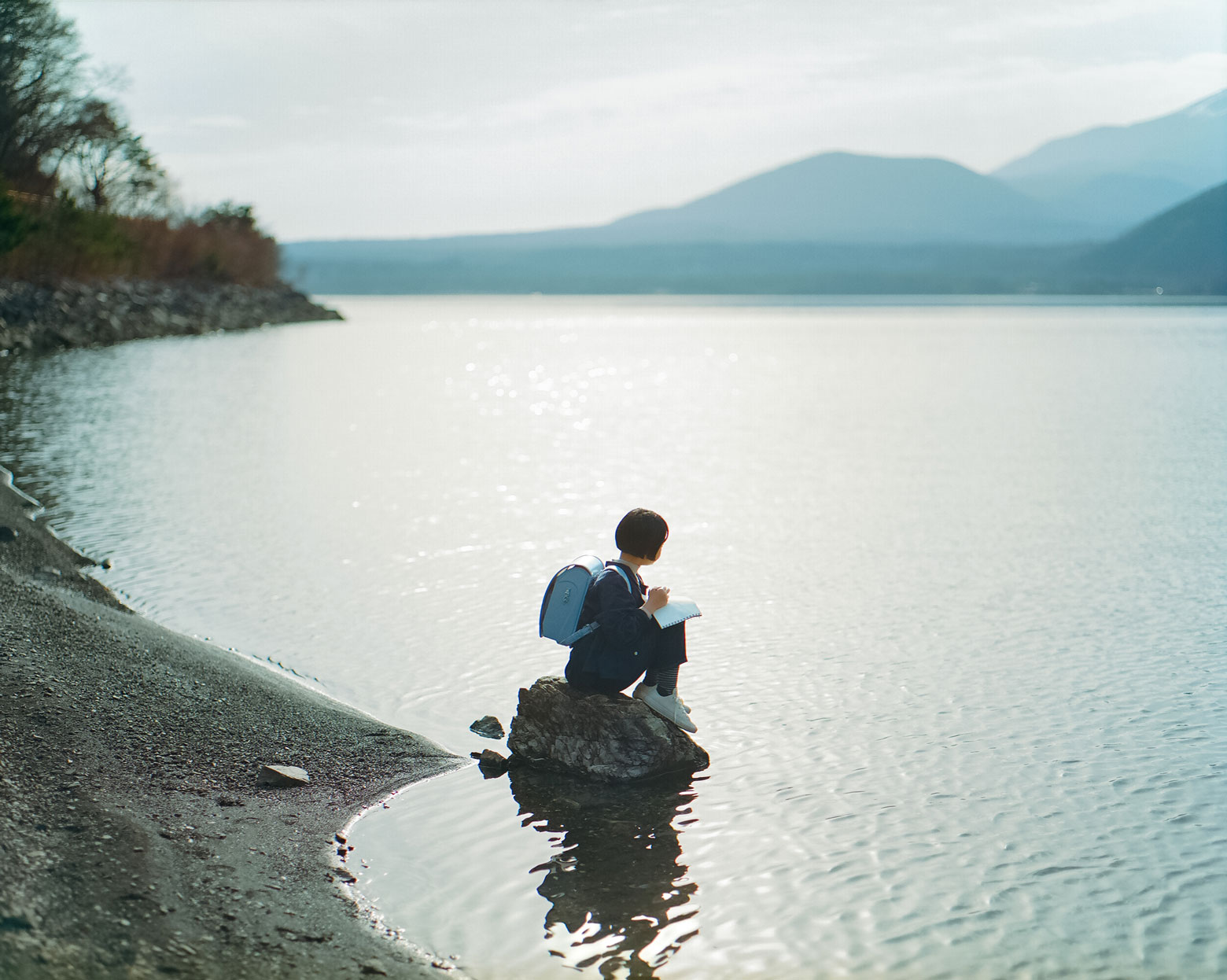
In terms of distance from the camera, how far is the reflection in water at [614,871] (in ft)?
14.2

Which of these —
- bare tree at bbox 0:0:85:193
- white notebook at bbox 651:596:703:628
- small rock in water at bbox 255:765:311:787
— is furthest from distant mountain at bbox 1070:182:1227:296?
small rock in water at bbox 255:765:311:787

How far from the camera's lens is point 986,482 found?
52.8 ft

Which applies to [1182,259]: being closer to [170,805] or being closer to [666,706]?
[666,706]

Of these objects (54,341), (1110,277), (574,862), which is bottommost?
(574,862)

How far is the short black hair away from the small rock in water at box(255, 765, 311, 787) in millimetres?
1830

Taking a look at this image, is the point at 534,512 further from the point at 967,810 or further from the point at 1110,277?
the point at 1110,277

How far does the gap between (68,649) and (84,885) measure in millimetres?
3120

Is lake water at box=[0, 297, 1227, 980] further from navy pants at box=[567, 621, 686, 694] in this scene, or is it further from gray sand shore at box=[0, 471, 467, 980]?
navy pants at box=[567, 621, 686, 694]

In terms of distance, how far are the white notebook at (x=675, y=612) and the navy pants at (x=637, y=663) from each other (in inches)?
2.2

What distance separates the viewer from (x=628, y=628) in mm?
5602

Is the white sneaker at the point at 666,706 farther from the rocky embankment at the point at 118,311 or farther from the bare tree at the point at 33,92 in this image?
the bare tree at the point at 33,92

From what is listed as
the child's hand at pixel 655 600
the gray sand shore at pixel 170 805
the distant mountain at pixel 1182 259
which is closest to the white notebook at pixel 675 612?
the child's hand at pixel 655 600

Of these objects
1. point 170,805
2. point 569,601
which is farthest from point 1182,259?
point 170,805

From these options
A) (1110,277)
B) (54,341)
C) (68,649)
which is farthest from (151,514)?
(1110,277)
